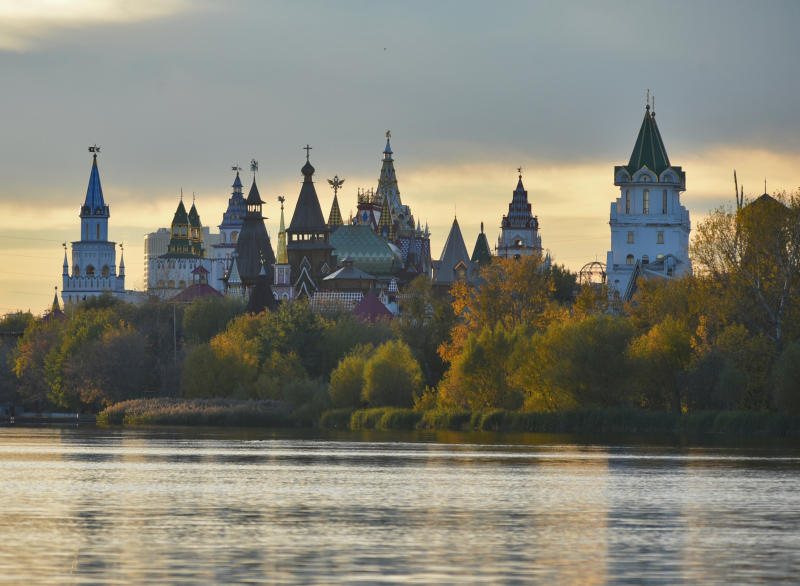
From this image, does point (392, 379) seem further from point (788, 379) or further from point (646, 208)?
point (646, 208)

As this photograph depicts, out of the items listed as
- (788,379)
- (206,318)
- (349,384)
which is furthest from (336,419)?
(206,318)

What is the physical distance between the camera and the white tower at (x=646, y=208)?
18138 centimetres

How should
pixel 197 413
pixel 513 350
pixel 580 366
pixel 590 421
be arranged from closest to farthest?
1. pixel 590 421
2. pixel 580 366
3. pixel 513 350
4. pixel 197 413

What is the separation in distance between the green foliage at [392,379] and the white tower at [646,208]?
3468 inches

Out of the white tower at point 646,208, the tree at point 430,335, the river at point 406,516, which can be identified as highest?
the white tower at point 646,208

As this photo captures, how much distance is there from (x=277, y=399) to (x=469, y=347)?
24.6 m

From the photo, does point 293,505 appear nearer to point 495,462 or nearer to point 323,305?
point 495,462

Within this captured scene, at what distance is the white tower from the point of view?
181 m

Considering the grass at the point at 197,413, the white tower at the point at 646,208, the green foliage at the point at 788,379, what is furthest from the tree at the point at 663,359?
the white tower at the point at 646,208

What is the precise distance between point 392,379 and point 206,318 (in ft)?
176

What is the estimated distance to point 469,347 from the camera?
87.6 metres

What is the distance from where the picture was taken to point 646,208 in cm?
18312

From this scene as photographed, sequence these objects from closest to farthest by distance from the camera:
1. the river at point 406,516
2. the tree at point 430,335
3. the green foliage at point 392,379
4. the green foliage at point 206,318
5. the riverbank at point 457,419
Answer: the river at point 406,516
the riverbank at point 457,419
the green foliage at point 392,379
the tree at point 430,335
the green foliage at point 206,318

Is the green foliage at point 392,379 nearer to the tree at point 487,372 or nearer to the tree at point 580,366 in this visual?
the tree at point 487,372
